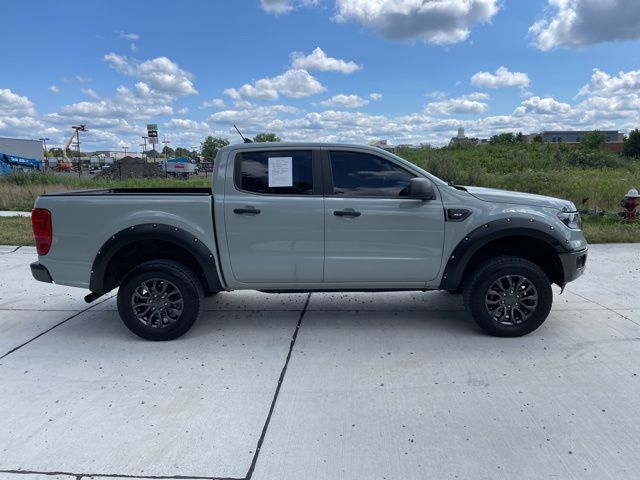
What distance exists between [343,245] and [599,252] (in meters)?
6.14

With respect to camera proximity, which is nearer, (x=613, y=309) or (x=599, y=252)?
(x=613, y=309)

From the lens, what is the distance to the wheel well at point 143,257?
4.61m

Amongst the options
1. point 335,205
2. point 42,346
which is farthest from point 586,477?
point 42,346

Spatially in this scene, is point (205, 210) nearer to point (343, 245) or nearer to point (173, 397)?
point (343, 245)

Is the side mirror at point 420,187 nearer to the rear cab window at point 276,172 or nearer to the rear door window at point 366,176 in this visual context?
the rear door window at point 366,176

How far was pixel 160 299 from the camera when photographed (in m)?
4.53

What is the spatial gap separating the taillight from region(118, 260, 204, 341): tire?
79 cm

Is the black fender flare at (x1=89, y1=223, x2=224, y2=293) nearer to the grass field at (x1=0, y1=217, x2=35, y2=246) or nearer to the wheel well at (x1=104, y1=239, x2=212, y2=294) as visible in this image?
the wheel well at (x1=104, y1=239, x2=212, y2=294)

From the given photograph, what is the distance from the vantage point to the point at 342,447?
2.90 meters

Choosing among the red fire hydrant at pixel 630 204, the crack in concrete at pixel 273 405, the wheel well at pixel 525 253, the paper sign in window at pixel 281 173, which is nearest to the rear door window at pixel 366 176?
the paper sign in window at pixel 281 173

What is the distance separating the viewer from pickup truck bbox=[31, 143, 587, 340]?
4430 mm

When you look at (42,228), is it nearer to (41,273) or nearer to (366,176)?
(41,273)

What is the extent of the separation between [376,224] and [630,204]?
8597 mm

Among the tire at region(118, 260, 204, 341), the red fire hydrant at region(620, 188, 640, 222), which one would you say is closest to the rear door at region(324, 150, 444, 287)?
the tire at region(118, 260, 204, 341)
